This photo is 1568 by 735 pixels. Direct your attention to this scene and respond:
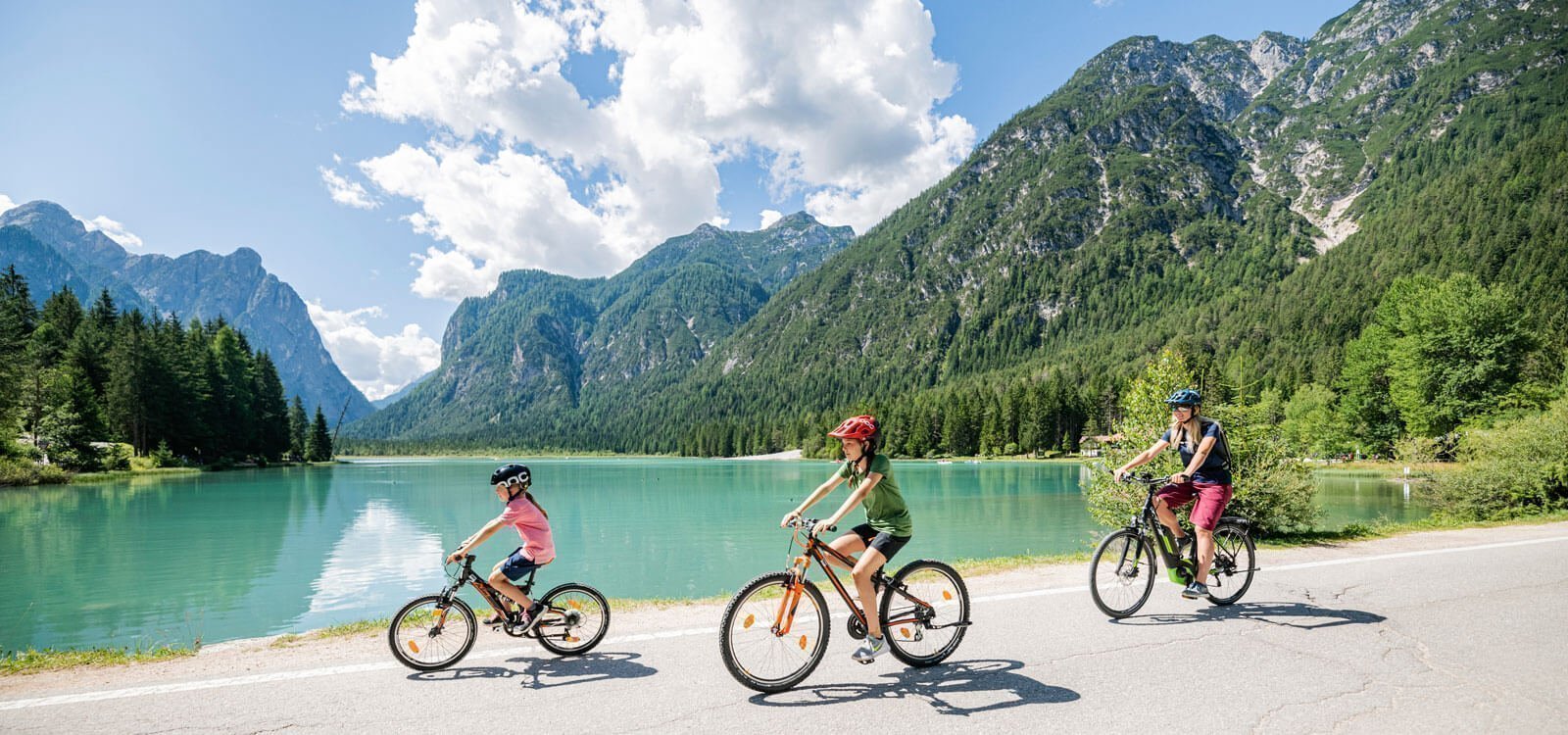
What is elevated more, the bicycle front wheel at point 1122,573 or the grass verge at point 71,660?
the bicycle front wheel at point 1122,573

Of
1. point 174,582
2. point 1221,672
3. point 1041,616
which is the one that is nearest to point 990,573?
point 1041,616

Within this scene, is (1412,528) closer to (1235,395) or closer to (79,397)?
(1235,395)

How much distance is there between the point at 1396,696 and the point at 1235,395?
13.3m

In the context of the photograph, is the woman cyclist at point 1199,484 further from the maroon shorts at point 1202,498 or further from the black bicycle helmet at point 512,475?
the black bicycle helmet at point 512,475

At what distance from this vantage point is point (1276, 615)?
8.23 metres

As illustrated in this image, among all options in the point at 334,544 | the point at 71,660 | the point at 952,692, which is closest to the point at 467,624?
the point at 71,660

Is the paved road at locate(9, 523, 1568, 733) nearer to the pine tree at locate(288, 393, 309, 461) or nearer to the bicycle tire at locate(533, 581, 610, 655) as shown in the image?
the bicycle tire at locate(533, 581, 610, 655)

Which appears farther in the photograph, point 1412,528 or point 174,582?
point 174,582

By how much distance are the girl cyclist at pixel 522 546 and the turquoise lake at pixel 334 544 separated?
10301mm

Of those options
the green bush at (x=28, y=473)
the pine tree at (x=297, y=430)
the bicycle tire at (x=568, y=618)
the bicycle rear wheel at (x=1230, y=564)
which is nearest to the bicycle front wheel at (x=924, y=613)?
the bicycle tire at (x=568, y=618)

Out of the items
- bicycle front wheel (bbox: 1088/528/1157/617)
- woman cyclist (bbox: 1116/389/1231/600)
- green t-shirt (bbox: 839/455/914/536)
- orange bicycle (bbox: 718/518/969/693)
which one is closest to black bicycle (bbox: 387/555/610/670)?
orange bicycle (bbox: 718/518/969/693)

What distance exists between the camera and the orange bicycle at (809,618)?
5992 millimetres

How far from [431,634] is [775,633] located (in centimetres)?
362

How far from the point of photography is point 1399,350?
55.6 meters
